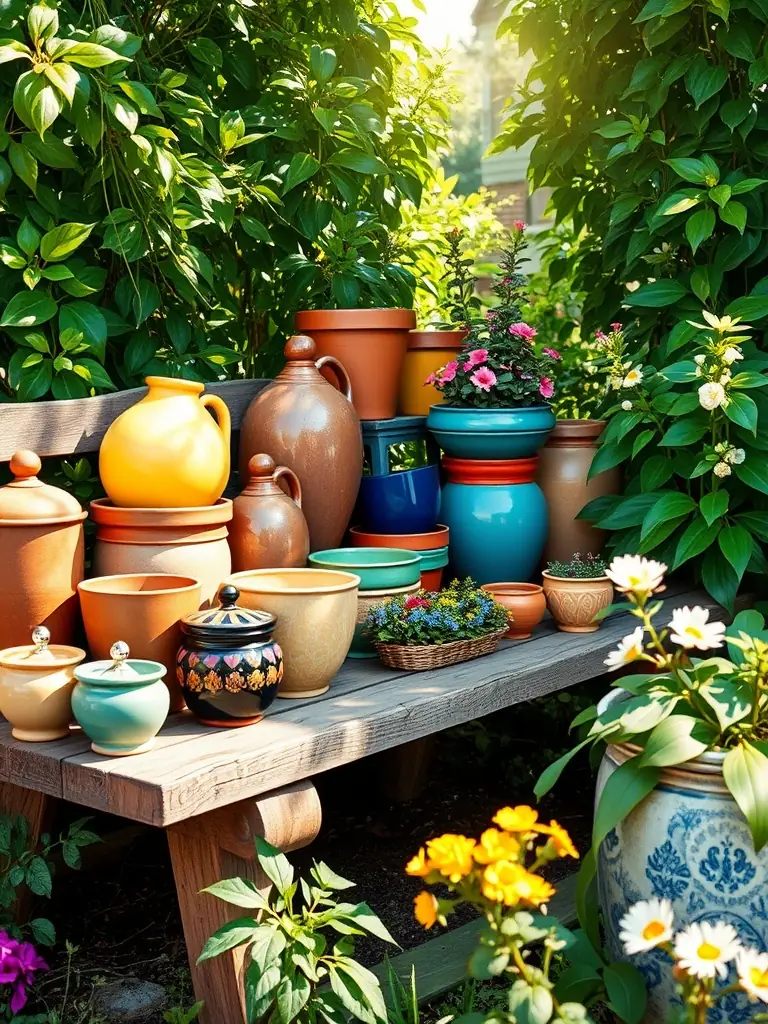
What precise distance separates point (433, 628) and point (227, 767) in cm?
66

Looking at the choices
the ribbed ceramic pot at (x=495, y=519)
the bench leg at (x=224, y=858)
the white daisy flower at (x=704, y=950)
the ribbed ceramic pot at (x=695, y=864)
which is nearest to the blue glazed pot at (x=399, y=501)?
the ribbed ceramic pot at (x=495, y=519)

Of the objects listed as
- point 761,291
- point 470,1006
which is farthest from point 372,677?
point 761,291

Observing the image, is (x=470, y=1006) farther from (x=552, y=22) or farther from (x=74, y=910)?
(x=552, y=22)

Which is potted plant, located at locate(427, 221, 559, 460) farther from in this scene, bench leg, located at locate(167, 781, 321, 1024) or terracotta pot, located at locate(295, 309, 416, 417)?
bench leg, located at locate(167, 781, 321, 1024)

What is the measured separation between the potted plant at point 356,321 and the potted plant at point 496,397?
130mm

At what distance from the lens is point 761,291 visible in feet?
9.11

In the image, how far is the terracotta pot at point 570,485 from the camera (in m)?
2.97

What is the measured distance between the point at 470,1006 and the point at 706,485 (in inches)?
52.5

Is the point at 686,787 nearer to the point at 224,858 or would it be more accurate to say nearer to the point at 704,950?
the point at 704,950

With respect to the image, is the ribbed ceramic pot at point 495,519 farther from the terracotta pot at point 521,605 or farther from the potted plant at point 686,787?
the potted plant at point 686,787

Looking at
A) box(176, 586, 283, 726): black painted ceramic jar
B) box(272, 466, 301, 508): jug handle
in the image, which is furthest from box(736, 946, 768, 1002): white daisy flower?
box(272, 466, 301, 508): jug handle

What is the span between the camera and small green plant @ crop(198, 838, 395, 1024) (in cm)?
177

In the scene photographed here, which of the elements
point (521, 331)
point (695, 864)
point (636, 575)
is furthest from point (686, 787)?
point (521, 331)

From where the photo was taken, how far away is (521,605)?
261 cm
